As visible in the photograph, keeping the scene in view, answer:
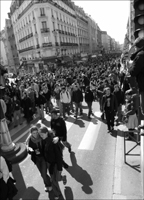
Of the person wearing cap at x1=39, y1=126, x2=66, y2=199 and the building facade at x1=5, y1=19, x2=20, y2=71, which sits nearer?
the person wearing cap at x1=39, y1=126, x2=66, y2=199

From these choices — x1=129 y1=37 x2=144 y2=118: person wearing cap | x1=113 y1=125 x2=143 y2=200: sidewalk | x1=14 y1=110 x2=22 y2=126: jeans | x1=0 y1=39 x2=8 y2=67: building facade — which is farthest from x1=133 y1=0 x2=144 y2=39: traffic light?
x1=0 y1=39 x2=8 y2=67: building facade

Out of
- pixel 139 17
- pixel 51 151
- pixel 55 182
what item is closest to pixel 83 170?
pixel 55 182

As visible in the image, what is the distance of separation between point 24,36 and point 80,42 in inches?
819

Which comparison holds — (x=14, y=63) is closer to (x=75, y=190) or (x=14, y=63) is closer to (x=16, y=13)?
(x=16, y=13)

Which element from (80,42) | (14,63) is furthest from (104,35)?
(14,63)

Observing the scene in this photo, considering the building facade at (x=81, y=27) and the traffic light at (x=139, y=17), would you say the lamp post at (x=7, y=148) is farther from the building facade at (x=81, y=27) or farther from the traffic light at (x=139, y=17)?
the building facade at (x=81, y=27)

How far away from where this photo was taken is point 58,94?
33.5 ft

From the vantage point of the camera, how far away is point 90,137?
700cm

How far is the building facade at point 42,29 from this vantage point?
37656 millimetres

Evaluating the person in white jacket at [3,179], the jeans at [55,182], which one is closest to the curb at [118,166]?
the jeans at [55,182]

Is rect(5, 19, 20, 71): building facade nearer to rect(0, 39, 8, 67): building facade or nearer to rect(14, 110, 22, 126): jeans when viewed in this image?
rect(0, 39, 8, 67): building facade

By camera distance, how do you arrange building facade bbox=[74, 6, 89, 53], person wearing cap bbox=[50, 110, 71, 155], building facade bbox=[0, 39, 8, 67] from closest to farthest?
person wearing cap bbox=[50, 110, 71, 155] → building facade bbox=[74, 6, 89, 53] → building facade bbox=[0, 39, 8, 67]

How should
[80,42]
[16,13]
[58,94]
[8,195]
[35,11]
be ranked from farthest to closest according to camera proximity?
1. [80,42]
2. [16,13]
3. [35,11]
4. [58,94]
5. [8,195]

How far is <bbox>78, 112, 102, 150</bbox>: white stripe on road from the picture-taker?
632 centimetres
